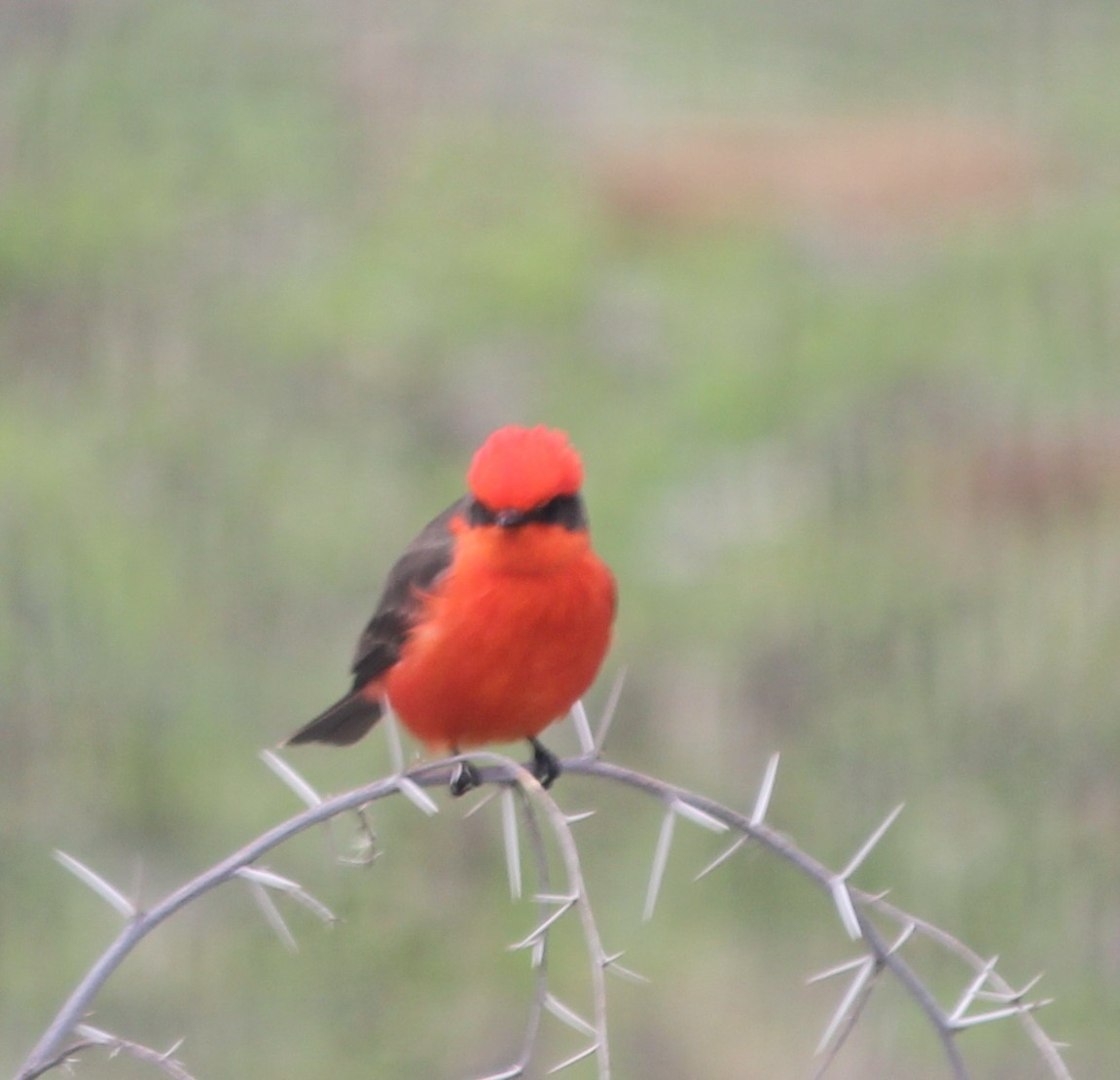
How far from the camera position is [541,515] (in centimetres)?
359

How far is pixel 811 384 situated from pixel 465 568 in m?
4.31

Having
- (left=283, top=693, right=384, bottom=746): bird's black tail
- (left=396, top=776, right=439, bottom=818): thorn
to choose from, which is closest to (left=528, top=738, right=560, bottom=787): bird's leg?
(left=283, top=693, right=384, bottom=746): bird's black tail

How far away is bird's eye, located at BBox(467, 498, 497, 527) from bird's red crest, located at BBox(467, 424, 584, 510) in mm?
39

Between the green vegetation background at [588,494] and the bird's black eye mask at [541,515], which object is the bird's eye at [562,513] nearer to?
the bird's black eye mask at [541,515]

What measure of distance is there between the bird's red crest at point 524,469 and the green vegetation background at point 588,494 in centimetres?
209

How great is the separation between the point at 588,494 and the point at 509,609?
347 cm

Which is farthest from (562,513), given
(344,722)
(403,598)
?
(344,722)

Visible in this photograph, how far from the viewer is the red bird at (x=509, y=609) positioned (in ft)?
11.6

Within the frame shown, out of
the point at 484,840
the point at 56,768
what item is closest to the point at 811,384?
the point at 484,840

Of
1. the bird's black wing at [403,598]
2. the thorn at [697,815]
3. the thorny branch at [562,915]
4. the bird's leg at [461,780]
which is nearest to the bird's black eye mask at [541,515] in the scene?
the bird's black wing at [403,598]

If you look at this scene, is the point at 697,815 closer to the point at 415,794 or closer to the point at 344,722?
the point at 415,794

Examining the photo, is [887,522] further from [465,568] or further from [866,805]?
[465,568]

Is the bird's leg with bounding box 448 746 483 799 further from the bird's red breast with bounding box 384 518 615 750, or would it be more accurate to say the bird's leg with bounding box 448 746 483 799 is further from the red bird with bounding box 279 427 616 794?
the bird's red breast with bounding box 384 518 615 750

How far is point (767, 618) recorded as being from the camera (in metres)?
6.62
